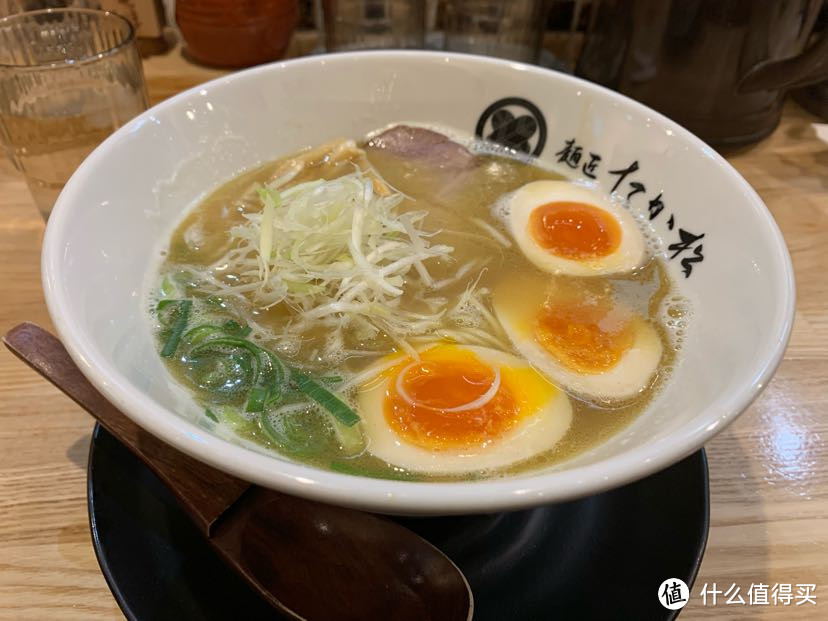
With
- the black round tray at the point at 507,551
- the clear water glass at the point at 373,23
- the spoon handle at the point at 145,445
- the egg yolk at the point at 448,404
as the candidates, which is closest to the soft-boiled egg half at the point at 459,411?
the egg yolk at the point at 448,404

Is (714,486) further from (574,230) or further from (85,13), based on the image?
(85,13)

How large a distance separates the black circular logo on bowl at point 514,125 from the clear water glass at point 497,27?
924 mm

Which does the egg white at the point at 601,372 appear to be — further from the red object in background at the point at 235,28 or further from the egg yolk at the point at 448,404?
the red object in background at the point at 235,28

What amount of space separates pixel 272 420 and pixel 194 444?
0.29 meters

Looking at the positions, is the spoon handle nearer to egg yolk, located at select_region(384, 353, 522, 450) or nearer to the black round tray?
the black round tray

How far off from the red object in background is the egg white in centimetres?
161

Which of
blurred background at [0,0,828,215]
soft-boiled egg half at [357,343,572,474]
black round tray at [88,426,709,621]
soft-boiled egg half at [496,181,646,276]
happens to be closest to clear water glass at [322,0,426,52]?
blurred background at [0,0,828,215]

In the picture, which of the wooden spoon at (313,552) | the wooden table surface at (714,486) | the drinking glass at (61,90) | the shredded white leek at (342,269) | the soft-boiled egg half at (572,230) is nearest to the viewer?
the wooden spoon at (313,552)

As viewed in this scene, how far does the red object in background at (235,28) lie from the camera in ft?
7.22

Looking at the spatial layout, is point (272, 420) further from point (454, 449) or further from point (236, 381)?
point (454, 449)

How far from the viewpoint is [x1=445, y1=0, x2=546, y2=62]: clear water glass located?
2240 mm

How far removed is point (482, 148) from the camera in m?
1.57

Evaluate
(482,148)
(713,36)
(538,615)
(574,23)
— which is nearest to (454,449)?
(538,615)

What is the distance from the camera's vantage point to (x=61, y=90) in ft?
5.50
